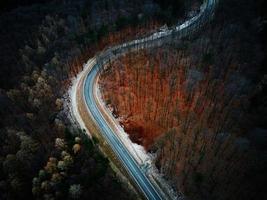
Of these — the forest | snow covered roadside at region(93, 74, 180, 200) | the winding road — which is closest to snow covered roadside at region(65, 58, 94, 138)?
the winding road

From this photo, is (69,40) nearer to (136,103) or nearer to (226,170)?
(136,103)

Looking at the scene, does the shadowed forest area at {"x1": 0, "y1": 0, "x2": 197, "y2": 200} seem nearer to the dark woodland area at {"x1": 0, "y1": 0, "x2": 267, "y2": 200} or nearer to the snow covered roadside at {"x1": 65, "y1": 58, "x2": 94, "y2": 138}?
the dark woodland area at {"x1": 0, "y1": 0, "x2": 267, "y2": 200}

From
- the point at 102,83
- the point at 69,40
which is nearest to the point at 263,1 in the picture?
the point at 102,83

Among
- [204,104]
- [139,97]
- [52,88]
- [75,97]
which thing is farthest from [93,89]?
[204,104]

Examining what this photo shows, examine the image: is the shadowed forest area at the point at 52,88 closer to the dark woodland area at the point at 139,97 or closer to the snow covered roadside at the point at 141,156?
the dark woodland area at the point at 139,97

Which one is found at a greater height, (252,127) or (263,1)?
(263,1)

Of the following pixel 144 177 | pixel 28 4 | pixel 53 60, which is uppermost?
pixel 28 4
